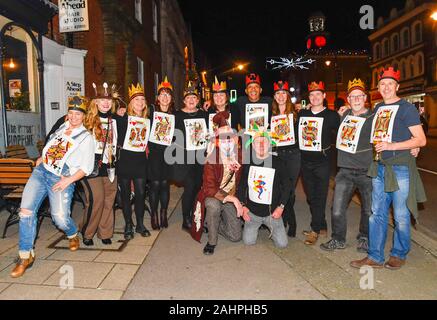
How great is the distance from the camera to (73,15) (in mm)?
9508

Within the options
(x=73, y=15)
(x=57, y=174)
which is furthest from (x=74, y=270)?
(x=73, y=15)

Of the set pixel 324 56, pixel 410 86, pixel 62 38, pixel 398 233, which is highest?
pixel 324 56

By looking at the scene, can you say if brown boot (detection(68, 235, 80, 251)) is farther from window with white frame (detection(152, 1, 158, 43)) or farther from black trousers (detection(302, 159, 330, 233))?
window with white frame (detection(152, 1, 158, 43))

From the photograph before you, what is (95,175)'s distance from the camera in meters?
4.93

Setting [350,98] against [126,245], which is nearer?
[350,98]

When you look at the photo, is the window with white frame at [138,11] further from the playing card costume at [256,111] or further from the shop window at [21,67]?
the playing card costume at [256,111]

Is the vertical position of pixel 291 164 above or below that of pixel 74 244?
above

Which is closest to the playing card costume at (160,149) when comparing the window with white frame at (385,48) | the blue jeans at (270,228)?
the blue jeans at (270,228)

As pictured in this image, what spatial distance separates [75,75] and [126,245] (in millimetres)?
7114

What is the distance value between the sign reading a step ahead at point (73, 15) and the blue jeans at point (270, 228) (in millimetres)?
7232

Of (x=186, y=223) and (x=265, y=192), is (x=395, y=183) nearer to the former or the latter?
(x=265, y=192)

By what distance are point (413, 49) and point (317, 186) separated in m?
38.3
